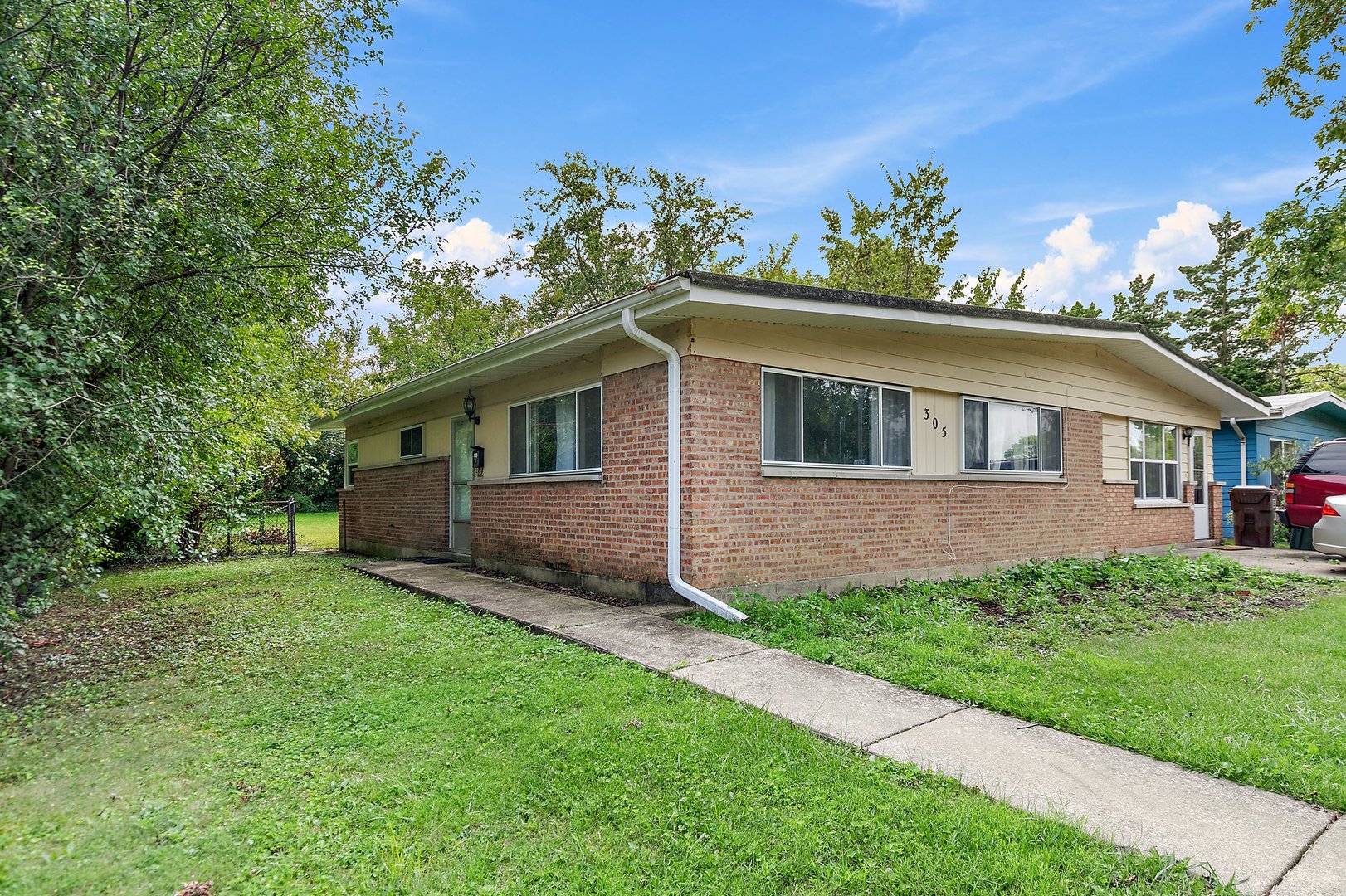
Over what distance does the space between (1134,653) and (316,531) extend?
21.0 meters

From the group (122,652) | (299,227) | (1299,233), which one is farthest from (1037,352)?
(122,652)

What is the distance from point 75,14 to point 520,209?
919 inches

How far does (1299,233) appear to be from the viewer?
11086mm

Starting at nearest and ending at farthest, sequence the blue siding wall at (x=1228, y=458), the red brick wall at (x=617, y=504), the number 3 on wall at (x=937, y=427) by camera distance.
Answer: the red brick wall at (x=617, y=504)
the number 3 on wall at (x=937, y=427)
the blue siding wall at (x=1228, y=458)

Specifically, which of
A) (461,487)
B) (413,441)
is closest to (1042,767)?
(461,487)

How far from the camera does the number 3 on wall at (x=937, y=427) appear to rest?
27.6ft

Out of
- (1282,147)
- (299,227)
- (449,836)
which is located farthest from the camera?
(1282,147)

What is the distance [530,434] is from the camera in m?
9.00

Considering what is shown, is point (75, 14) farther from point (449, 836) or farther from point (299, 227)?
point (449, 836)

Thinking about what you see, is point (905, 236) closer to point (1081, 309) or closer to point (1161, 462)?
point (1081, 309)

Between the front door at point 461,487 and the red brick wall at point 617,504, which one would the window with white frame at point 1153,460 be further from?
the front door at point 461,487

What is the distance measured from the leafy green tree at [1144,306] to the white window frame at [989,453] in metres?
28.4

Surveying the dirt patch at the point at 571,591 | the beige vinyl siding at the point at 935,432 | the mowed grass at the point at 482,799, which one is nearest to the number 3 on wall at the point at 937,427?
the beige vinyl siding at the point at 935,432

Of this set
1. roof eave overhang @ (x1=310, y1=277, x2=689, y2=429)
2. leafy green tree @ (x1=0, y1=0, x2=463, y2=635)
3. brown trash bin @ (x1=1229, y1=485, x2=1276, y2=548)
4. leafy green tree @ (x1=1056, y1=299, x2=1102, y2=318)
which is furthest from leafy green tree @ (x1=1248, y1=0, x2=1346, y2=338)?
leafy green tree @ (x1=1056, y1=299, x2=1102, y2=318)
